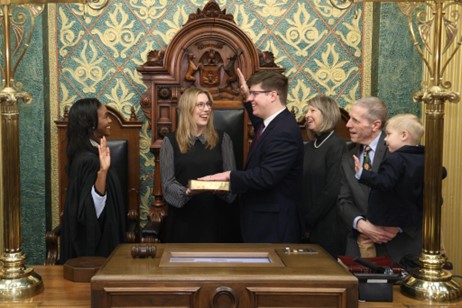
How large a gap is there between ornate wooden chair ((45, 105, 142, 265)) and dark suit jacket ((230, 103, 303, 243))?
3.91ft

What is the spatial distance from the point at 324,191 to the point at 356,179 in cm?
45

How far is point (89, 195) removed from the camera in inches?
161

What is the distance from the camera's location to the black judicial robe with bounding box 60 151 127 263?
161 inches

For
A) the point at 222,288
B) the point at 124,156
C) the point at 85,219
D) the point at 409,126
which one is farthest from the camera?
the point at 124,156

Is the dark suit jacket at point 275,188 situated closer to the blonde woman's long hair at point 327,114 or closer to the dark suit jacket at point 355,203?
the dark suit jacket at point 355,203

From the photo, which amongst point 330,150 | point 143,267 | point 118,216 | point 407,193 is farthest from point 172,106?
point 143,267

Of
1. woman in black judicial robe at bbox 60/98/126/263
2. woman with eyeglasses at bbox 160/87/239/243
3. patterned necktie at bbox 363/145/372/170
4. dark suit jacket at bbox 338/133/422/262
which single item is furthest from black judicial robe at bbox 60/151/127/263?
patterned necktie at bbox 363/145/372/170

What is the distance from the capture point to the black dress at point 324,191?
162 inches

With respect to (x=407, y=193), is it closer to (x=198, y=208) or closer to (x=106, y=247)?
(x=198, y=208)

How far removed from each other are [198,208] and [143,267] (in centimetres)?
188

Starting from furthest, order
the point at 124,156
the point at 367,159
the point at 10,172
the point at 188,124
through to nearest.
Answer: the point at 124,156 < the point at 188,124 < the point at 367,159 < the point at 10,172

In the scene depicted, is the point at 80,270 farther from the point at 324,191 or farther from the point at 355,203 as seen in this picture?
the point at 324,191

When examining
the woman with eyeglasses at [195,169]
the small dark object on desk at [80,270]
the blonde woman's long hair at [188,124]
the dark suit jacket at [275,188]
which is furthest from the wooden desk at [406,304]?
the blonde woman's long hair at [188,124]

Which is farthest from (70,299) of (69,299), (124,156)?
(124,156)
